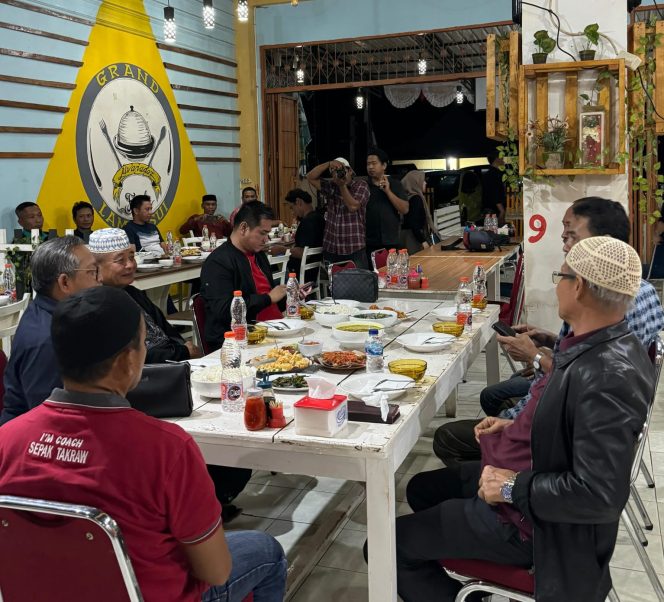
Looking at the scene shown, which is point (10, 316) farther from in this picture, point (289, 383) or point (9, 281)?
point (289, 383)

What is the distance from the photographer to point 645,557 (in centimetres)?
251

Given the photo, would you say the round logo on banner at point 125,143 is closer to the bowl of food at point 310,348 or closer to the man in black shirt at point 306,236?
the man in black shirt at point 306,236

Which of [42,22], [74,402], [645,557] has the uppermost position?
[42,22]

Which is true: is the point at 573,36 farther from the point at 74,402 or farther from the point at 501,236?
the point at 74,402

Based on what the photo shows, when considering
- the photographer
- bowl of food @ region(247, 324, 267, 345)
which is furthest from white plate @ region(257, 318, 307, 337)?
the photographer

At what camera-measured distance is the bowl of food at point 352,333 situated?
3133 mm

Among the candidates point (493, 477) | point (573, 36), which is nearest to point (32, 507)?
point (493, 477)

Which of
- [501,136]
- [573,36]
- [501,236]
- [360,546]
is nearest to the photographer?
[360,546]

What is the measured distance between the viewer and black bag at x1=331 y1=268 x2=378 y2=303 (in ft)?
13.8

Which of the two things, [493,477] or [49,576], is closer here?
[49,576]

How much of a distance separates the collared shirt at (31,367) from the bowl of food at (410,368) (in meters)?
1.14

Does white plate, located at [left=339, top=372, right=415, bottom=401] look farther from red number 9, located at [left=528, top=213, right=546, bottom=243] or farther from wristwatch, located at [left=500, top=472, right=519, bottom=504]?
red number 9, located at [left=528, top=213, right=546, bottom=243]

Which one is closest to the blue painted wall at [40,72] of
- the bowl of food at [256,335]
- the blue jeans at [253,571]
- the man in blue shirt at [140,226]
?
the man in blue shirt at [140,226]

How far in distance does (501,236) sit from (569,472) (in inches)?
220
